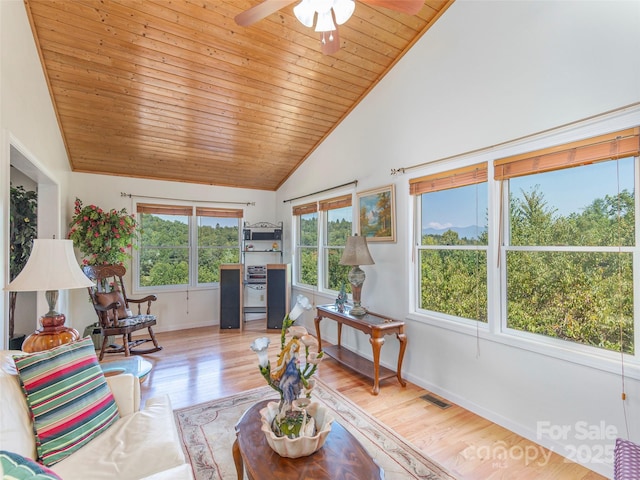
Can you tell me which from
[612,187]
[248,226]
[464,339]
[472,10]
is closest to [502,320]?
[464,339]

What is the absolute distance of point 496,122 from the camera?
93.8 inches

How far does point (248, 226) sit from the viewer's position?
551 cm

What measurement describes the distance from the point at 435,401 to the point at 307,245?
2921mm

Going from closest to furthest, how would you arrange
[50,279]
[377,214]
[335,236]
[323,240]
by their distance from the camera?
1. [50,279]
2. [377,214]
3. [335,236]
4. [323,240]

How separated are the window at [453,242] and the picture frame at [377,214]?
277mm

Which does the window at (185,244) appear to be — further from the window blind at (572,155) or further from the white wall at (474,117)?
the window blind at (572,155)

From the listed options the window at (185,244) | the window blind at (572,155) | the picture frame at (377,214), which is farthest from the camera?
the window at (185,244)

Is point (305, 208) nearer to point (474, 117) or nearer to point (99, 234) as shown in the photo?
point (99, 234)

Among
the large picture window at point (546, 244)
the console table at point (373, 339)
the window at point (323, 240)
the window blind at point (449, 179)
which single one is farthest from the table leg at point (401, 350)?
the window blind at point (449, 179)

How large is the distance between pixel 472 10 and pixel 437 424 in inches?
126

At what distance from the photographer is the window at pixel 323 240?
421 centimetres

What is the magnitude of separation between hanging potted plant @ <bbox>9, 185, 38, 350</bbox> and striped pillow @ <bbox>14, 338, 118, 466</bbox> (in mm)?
2225

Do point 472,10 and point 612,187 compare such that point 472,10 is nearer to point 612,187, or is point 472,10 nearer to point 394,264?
point 612,187

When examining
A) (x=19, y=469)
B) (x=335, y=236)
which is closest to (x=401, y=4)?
(x=19, y=469)
